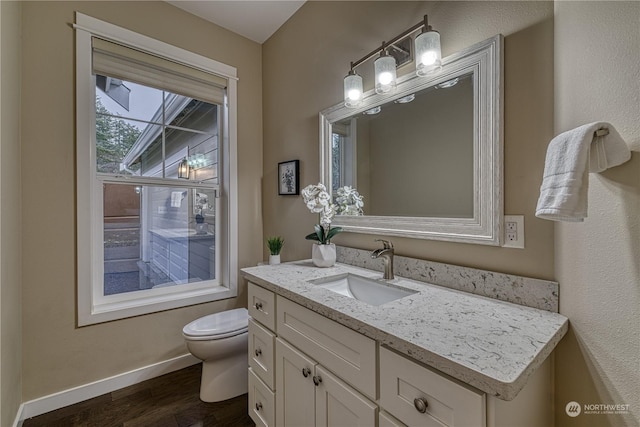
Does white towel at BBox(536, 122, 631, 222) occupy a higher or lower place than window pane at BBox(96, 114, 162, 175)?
lower

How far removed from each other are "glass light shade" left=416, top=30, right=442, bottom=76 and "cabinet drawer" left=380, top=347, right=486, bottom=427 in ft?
3.81

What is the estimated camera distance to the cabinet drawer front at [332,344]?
0.81 meters

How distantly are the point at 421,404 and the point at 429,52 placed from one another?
1294 mm

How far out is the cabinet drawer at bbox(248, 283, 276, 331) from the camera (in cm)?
125

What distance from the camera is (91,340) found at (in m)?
1.74

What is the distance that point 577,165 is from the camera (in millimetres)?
679

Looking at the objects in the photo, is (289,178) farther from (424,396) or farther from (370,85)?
(424,396)

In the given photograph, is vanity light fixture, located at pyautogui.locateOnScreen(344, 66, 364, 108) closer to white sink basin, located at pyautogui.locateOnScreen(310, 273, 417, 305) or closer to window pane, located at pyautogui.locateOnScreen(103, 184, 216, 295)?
white sink basin, located at pyautogui.locateOnScreen(310, 273, 417, 305)

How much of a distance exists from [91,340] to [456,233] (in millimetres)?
2264

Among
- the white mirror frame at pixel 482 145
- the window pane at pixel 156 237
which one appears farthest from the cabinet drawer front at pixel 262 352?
the window pane at pixel 156 237

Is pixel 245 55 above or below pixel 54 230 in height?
above

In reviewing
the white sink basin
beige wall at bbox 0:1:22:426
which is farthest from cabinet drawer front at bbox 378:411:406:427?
beige wall at bbox 0:1:22:426

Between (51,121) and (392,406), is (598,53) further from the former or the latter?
(51,121)

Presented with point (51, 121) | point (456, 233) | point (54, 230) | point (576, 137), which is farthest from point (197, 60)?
point (576, 137)
